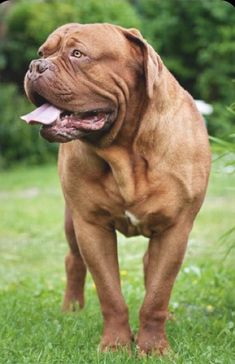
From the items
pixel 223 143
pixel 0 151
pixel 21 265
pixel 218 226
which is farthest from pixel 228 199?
pixel 223 143

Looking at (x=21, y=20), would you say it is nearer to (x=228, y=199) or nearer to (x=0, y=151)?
(x=0, y=151)

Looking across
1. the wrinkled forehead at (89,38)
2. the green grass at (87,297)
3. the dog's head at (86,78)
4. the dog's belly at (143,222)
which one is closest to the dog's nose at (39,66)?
the dog's head at (86,78)

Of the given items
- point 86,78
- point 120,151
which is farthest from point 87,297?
point 86,78

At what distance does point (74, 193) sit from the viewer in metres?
4.59

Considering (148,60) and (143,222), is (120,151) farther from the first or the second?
(148,60)

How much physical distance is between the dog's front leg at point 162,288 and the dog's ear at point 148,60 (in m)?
0.74

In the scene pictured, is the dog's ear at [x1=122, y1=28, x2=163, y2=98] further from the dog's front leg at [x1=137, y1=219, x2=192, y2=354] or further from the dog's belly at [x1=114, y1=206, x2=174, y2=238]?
the dog's front leg at [x1=137, y1=219, x2=192, y2=354]

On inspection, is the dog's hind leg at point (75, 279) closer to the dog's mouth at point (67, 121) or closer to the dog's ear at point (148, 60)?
the dog's mouth at point (67, 121)

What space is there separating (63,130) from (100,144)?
0.98 feet

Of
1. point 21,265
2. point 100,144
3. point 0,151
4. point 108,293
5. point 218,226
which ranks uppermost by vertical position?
point 100,144

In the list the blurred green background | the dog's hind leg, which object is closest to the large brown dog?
the dog's hind leg

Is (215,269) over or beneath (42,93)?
beneath

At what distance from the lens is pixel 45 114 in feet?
13.9

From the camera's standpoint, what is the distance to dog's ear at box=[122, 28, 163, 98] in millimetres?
4293
